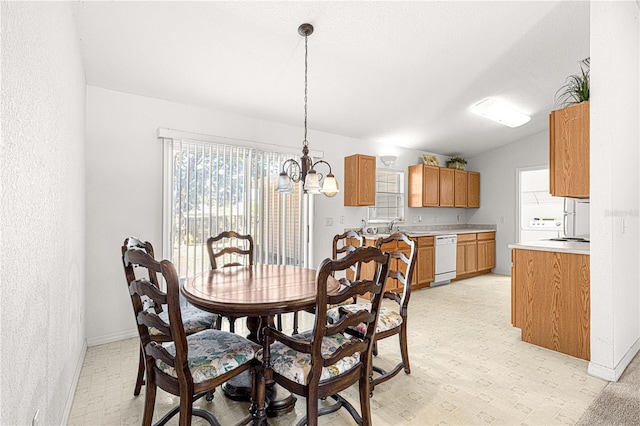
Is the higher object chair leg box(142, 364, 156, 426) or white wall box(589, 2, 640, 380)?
white wall box(589, 2, 640, 380)

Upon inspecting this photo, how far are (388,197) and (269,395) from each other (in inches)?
162

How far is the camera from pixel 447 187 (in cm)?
598

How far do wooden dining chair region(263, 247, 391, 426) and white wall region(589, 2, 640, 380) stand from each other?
73.2 inches

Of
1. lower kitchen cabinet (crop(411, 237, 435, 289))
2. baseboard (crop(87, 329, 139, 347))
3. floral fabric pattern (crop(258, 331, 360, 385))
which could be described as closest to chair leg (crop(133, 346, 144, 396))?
floral fabric pattern (crop(258, 331, 360, 385))

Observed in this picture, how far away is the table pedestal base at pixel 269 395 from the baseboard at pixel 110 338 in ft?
4.97

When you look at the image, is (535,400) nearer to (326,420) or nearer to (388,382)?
(388,382)

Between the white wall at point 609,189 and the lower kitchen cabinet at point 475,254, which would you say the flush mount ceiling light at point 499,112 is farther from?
the lower kitchen cabinet at point 475,254

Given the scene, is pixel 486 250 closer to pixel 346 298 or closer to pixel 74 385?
pixel 346 298

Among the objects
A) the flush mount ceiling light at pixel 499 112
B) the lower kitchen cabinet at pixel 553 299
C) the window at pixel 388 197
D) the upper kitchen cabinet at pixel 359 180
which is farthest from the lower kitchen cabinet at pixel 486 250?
the lower kitchen cabinet at pixel 553 299

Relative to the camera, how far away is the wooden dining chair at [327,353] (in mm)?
1465

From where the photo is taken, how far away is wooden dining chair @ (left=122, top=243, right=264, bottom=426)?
1.43m

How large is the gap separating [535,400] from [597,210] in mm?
1407

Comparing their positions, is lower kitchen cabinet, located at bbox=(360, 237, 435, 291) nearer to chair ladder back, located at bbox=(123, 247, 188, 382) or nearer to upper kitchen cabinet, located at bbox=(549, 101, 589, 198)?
upper kitchen cabinet, located at bbox=(549, 101, 589, 198)

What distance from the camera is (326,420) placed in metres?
1.88
